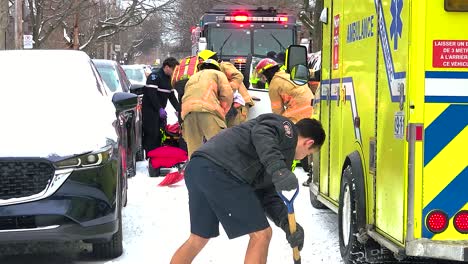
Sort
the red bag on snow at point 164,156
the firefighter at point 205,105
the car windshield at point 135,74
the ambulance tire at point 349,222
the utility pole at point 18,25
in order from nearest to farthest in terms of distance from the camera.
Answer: the ambulance tire at point 349,222 < the firefighter at point 205,105 < the red bag on snow at point 164,156 < the utility pole at point 18,25 < the car windshield at point 135,74

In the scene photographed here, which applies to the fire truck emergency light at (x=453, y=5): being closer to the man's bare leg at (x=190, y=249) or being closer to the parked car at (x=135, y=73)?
the man's bare leg at (x=190, y=249)

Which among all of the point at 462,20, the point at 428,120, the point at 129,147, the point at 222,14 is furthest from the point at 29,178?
the point at 222,14

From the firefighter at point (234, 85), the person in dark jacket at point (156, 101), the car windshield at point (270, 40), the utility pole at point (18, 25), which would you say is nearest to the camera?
the firefighter at point (234, 85)

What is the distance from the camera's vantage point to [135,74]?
88.3 ft

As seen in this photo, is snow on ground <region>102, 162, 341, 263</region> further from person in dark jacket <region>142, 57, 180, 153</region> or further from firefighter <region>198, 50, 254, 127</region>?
person in dark jacket <region>142, 57, 180, 153</region>

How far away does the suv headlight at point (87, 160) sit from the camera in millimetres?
5066

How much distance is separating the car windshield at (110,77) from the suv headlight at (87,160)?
5827 mm

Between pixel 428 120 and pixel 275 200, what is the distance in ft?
3.66

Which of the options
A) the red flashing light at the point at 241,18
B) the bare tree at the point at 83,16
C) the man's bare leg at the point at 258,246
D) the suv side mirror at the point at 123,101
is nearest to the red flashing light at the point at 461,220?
the man's bare leg at the point at 258,246

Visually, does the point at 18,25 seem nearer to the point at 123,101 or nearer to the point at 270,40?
the point at 270,40

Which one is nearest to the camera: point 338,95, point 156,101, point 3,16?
point 338,95

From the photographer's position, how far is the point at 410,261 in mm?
5477

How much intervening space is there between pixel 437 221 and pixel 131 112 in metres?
6.28

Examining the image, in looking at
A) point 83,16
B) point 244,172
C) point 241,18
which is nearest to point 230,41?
point 241,18
